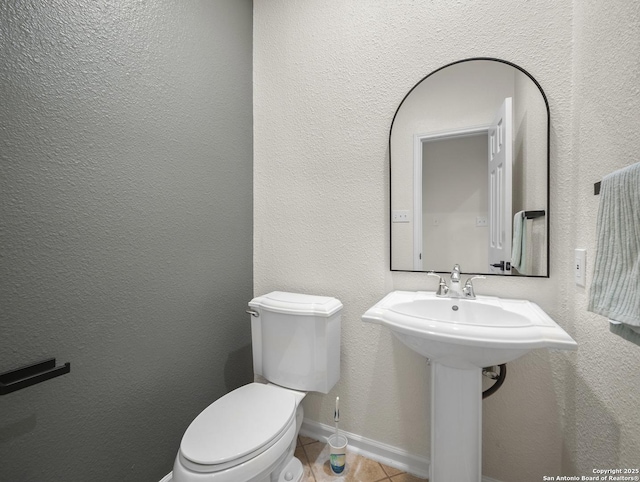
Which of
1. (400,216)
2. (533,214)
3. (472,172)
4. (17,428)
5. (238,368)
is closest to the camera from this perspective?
(17,428)

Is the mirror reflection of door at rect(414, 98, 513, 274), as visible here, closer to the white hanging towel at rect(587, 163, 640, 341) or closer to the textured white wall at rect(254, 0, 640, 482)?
the textured white wall at rect(254, 0, 640, 482)

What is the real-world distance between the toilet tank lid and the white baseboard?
27.7 inches

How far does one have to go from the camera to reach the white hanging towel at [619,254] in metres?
0.62

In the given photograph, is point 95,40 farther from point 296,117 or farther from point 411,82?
point 411,82

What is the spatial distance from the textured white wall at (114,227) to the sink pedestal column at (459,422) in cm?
106

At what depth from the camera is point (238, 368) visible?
5.46ft

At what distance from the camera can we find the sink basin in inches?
32.2

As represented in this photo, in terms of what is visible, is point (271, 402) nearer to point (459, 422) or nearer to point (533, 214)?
point (459, 422)

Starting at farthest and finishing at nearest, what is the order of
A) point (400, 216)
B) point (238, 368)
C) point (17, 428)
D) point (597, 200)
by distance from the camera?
point (238, 368) < point (400, 216) < point (597, 200) < point (17, 428)

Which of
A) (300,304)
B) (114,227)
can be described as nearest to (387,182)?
(300,304)

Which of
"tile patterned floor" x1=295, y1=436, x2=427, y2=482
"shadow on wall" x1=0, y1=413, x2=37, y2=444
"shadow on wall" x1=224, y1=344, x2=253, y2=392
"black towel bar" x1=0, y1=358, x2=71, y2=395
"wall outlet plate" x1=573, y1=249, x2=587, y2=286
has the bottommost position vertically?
"tile patterned floor" x1=295, y1=436, x2=427, y2=482

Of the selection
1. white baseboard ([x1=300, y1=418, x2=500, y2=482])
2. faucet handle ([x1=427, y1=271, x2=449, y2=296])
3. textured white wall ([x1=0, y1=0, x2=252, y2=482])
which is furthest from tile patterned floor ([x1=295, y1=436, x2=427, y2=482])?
faucet handle ([x1=427, y1=271, x2=449, y2=296])

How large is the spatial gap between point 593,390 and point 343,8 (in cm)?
194

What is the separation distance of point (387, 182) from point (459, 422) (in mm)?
1012
